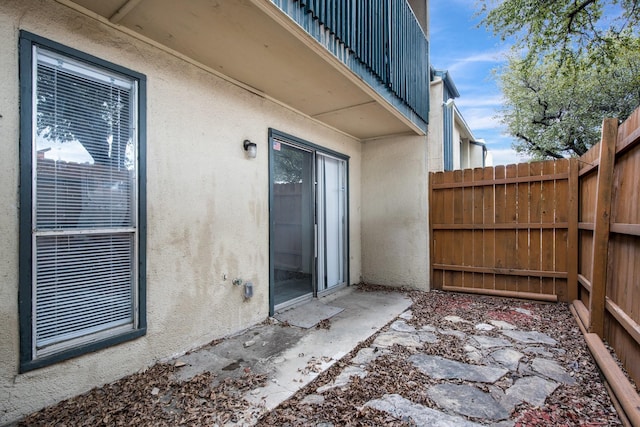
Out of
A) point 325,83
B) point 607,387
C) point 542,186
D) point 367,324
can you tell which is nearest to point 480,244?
point 542,186

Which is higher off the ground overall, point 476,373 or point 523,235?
point 523,235

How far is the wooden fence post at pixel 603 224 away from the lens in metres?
2.67

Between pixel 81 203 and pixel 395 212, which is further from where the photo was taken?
pixel 395 212

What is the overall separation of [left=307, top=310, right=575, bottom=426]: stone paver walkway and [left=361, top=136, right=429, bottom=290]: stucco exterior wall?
182 centimetres

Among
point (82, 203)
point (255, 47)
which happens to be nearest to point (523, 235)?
point (255, 47)

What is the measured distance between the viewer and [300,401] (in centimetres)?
210

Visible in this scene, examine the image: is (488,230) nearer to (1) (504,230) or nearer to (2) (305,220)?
(1) (504,230)

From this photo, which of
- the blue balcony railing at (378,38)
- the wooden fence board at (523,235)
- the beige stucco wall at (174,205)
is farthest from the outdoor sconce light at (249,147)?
the wooden fence board at (523,235)

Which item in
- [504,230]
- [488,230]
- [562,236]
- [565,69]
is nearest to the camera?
[562,236]

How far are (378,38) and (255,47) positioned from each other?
180 cm

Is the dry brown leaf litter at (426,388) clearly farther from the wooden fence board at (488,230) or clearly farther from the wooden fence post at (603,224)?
the wooden fence board at (488,230)

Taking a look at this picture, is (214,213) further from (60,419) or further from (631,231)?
(631,231)

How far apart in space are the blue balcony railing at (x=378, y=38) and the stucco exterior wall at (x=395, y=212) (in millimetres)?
775

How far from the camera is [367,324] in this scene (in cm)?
358
